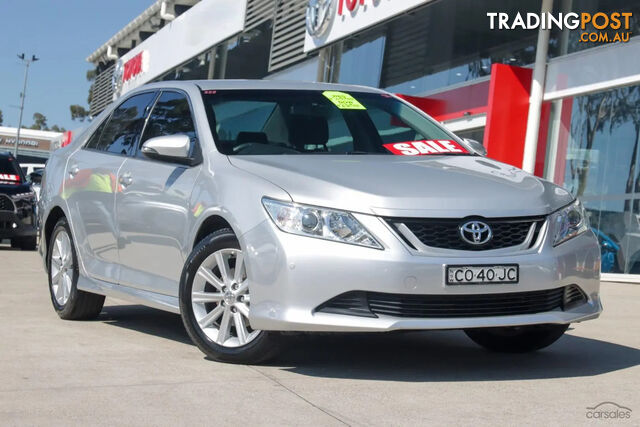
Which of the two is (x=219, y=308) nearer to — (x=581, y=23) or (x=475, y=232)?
(x=475, y=232)

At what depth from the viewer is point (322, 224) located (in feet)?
16.2

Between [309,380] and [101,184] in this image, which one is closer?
[309,380]

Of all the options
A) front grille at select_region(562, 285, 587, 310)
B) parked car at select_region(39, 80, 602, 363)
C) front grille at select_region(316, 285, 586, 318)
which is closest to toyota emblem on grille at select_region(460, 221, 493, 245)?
parked car at select_region(39, 80, 602, 363)

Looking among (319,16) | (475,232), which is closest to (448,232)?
(475,232)

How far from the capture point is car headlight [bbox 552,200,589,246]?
522 cm

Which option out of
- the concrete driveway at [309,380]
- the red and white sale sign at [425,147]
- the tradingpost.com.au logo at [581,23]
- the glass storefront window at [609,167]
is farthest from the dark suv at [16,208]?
the red and white sale sign at [425,147]

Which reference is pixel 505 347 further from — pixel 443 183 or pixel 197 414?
pixel 197 414

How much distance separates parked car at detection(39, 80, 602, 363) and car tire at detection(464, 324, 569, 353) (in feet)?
0.04

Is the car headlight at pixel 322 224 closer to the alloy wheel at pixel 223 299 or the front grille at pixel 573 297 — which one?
the alloy wheel at pixel 223 299

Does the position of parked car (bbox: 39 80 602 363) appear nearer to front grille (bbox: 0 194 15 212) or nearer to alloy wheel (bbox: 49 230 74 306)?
alloy wheel (bbox: 49 230 74 306)

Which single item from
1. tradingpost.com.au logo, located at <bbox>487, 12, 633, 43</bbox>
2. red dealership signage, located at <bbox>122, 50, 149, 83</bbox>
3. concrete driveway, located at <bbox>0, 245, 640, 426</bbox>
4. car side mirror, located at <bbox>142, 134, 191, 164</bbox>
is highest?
red dealership signage, located at <bbox>122, 50, 149, 83</bbox>

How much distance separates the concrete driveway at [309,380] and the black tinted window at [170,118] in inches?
48.6

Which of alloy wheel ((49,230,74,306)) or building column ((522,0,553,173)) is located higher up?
building column ((522,0,553,173))

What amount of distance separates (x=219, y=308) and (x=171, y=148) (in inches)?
38.2
